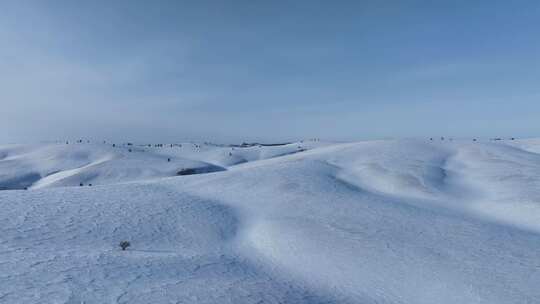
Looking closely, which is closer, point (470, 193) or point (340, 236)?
point (340, 236)

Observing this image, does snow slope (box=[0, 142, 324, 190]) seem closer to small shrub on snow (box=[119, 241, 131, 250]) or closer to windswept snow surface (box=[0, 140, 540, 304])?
windswept snow surface (box=[0, 140, 540, 304])

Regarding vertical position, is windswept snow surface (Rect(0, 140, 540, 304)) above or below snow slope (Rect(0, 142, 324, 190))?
above

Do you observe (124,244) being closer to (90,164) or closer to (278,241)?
(278,241)

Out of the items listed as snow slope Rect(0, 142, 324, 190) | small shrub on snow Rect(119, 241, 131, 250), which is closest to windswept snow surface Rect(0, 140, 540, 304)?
small shrub on snow Rect(119, 241, 131, 250)

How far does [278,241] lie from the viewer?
40.2 ft

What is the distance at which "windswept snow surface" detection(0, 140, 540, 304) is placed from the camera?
26.1 feet

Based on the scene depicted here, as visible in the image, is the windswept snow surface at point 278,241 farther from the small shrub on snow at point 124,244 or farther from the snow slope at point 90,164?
the snow slope at point 90,164

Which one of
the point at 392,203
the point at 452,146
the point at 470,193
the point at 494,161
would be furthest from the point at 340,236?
the point at 452,146

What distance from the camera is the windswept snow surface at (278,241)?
796 cm

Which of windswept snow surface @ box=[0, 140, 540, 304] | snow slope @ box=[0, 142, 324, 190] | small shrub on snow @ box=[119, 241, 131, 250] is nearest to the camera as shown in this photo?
windswept snow surface @ box=[0, 140, 540, 304]

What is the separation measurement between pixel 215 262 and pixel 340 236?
493 centimetres

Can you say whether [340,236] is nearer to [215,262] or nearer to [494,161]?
[215,262]

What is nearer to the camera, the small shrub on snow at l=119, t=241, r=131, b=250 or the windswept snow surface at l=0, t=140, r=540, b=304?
the windswept snow surface at l=0, t=140, r=540, b=304

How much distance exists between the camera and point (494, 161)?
30828 mm
